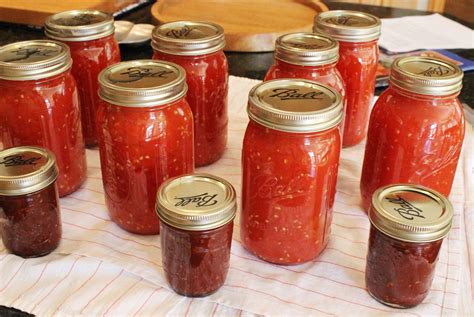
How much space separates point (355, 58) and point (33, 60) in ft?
1.61

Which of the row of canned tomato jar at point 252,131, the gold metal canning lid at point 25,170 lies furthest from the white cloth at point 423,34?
the gold metal canning lid at point 25,170

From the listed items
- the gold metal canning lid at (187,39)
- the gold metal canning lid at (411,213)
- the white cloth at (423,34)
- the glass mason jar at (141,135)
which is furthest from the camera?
the white cloth at (423,34)

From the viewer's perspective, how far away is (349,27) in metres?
0.90

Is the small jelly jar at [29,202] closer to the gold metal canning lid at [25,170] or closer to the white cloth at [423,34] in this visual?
the gold metal canning lid at [25,170]

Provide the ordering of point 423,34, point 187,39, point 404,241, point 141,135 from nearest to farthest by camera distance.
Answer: point 404,241 → point 141,135 → point 187,39 → point 423,34

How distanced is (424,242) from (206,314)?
0.25 metres

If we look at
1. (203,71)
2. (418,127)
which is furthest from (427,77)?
(203,71)

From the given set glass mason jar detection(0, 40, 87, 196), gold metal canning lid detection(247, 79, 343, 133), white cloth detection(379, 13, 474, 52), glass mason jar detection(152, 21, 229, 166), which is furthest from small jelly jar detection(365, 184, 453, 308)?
white cloth detection(379, 13, 474, 52)

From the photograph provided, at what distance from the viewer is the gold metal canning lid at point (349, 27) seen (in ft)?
2.93

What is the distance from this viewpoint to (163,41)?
819mm

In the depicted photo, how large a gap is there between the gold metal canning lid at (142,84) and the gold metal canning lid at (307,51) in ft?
0.52

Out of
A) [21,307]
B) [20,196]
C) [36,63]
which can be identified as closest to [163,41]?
[36,63]

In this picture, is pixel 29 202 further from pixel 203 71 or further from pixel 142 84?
pixel 203 71

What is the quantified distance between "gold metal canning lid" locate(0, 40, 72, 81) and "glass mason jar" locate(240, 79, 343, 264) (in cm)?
28
